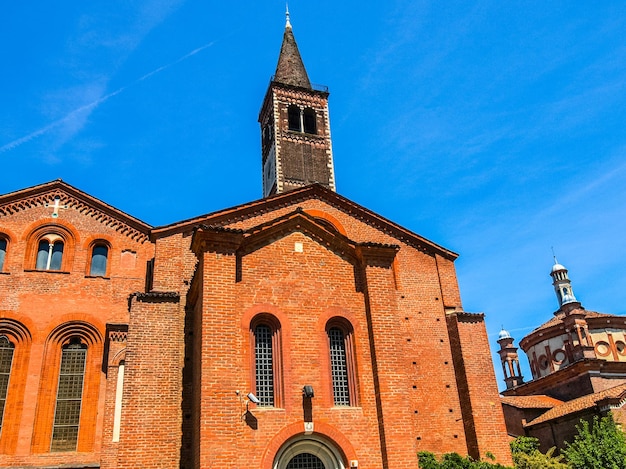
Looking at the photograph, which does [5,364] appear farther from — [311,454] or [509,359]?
[509,359]

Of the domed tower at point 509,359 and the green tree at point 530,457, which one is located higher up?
the domed tower at point 509,359

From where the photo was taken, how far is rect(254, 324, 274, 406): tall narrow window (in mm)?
14695

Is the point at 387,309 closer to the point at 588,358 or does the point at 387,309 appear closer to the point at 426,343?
the point at 426,343

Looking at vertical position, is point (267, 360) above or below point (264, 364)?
above

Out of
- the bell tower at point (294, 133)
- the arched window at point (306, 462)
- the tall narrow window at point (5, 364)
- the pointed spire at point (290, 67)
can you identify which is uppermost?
the pointed spire at point (290, 67)

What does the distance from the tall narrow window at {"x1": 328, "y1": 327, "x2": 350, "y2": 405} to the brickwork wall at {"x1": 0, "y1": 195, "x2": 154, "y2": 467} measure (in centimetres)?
816

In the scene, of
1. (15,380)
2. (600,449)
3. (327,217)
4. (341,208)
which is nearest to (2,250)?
(15,380)

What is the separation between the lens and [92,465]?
1922 centimetres

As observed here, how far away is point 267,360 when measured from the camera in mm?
15102

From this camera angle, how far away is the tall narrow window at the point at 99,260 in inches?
889

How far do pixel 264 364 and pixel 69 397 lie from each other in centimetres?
937

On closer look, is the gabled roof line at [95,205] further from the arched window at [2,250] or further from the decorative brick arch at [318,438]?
the decorative brick arch at [318,438]

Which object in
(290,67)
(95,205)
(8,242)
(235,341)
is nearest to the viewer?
(235,341)

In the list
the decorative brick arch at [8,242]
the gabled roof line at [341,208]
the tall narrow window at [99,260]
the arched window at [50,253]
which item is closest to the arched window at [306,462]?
the gabled roof line at [341,208]
